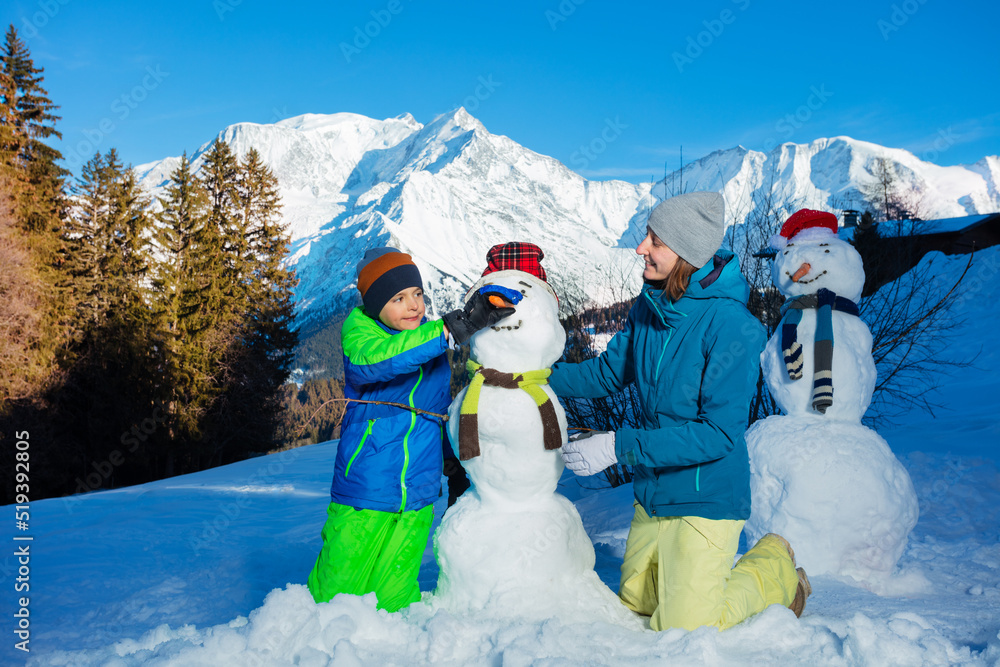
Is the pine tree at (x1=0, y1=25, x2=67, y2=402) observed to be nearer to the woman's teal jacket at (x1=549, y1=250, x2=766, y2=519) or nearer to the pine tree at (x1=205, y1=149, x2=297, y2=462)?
the pine tree at (x1=205, y1=149, x2=297, y2=462)

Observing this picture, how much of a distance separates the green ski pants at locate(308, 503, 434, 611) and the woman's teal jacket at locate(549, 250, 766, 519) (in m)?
1.01

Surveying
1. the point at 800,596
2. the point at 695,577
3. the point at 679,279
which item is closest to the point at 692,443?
the point at 695,577

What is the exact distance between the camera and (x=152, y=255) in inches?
800

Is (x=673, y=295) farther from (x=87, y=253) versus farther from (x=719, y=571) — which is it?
(x=87, y=253)

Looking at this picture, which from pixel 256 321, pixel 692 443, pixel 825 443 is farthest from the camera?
pixel 256 321

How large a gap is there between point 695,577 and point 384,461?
51.1 inches

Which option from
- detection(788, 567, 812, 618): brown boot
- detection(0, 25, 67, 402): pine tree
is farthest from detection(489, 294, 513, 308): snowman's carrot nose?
detection(0, 25, 67, 402): pine tree

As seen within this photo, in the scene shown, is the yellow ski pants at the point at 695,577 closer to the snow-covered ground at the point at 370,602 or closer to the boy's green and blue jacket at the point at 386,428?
the snow-covered ground at the point at 370,602

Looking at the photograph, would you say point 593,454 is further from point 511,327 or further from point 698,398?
point 511,327

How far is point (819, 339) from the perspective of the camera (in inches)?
132

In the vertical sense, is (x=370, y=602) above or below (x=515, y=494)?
below

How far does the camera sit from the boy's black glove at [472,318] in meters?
2.34

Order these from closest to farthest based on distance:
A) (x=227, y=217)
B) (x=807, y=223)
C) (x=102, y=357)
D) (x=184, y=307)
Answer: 1. (x=807, y=223)
2. (x=102, y=357)
3. (x=184, y=307)
4. (x=227, y=217)

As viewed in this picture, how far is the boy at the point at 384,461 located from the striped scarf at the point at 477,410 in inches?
10.0
